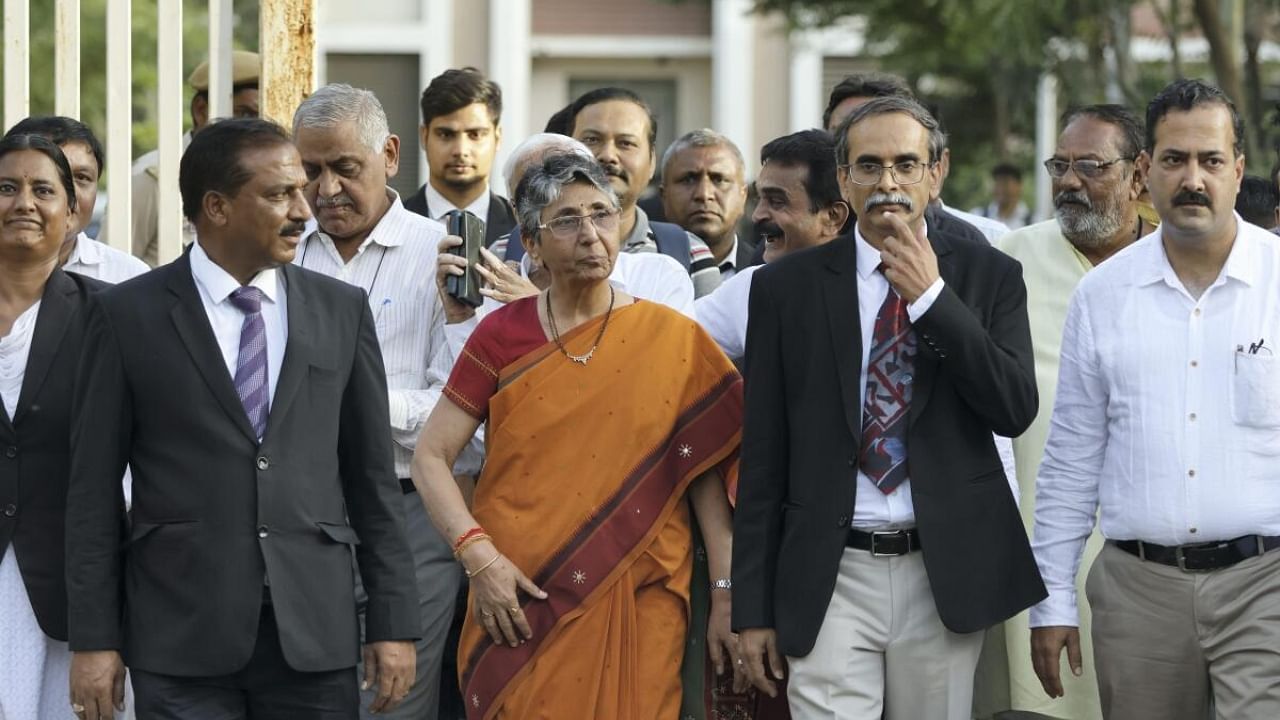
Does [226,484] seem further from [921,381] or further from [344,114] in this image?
[344,114]

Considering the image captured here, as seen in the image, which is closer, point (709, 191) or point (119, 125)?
point (119, 125)

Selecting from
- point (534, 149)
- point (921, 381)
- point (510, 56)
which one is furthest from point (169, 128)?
point (510, 56)

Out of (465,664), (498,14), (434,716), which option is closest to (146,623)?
(465,664)

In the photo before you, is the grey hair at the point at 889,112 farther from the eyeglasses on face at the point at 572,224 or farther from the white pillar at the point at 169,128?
the white pillar at the point at 169,128

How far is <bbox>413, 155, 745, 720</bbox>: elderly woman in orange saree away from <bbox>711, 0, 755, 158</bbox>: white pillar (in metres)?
18.2

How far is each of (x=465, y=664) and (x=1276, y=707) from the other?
217 cm

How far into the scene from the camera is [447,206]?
25.7ft

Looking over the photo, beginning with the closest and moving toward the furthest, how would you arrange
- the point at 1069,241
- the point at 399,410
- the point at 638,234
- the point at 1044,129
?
the point at 399,410, the point at 1069,241, the point at 638,234, the point at 1044,129

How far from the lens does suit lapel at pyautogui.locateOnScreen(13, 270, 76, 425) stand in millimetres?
5848

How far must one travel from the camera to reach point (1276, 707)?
5289mm

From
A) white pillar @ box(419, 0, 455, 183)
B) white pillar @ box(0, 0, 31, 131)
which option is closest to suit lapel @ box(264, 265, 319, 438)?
white pillar @ box(0, 0, 31, 131)

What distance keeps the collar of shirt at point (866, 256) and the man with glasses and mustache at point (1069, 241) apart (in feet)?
4.82

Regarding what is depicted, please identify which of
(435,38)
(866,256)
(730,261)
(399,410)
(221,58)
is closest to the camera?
(866,256)

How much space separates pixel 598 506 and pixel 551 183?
2.93 feet
